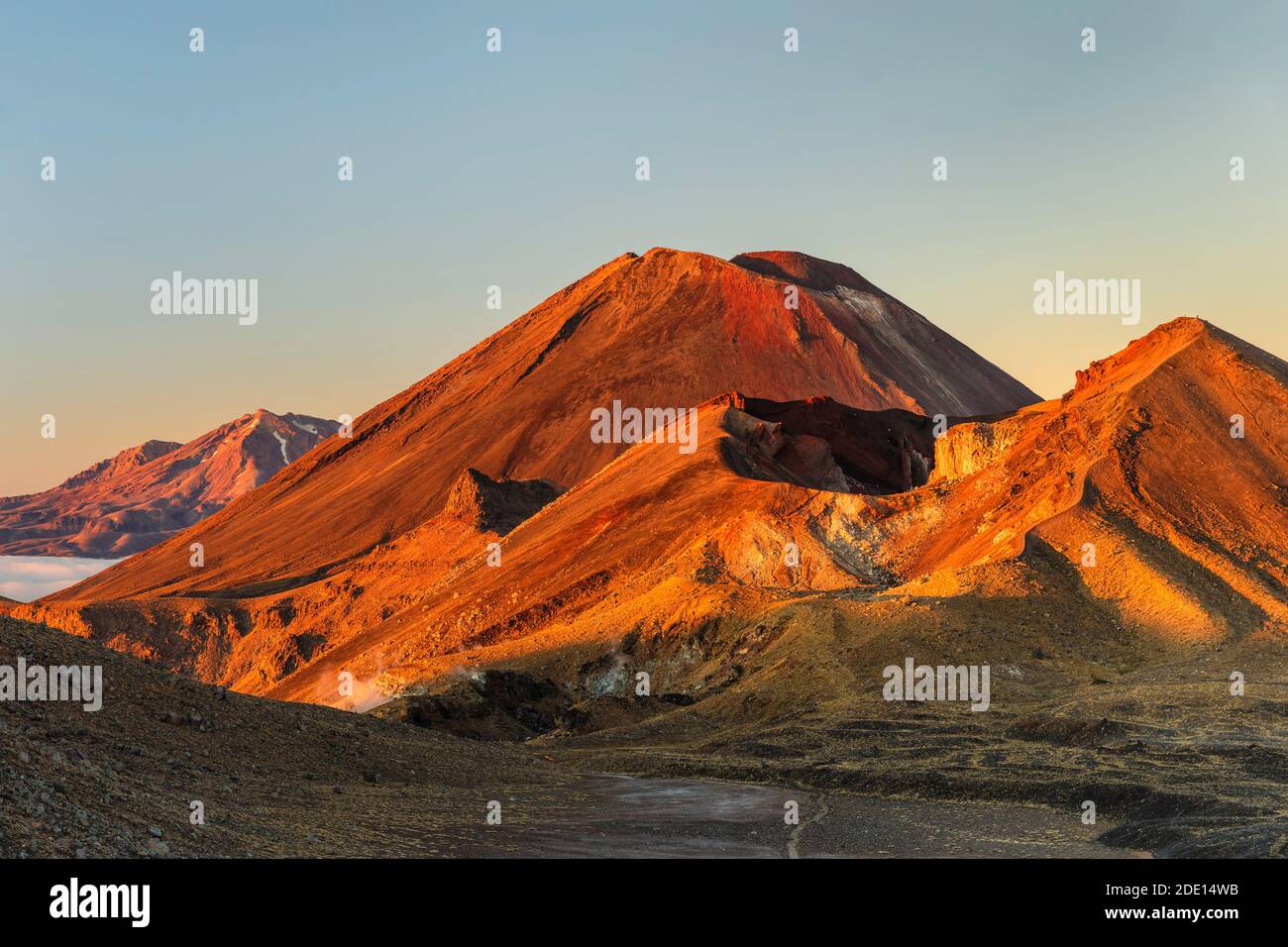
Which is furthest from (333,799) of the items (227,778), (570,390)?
(570,390)

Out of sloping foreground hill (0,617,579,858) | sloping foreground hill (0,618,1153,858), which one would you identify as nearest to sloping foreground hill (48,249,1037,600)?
sloping foreground hill (0,617,579,858)

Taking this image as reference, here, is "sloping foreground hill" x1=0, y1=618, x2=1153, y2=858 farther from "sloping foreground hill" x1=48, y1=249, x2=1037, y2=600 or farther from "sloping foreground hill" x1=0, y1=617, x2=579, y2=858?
"sloping foreground hill" x1=48, y1=249, x2=1037, y2=600

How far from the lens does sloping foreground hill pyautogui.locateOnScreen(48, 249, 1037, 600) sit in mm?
106938

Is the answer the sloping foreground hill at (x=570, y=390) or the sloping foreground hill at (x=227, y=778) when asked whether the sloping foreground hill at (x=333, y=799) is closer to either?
the sloping foreground hill at (x=227, y=778)

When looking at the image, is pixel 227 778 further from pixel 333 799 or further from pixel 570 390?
pixel 570 390

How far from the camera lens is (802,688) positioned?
125 feet

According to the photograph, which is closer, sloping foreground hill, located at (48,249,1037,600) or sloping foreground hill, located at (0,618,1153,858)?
sloping foreground hill, located at (0,618,1153,858)

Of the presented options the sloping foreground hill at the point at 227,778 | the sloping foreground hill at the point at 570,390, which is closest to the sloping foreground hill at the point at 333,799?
the sloping foreground hill at the point at 227,778

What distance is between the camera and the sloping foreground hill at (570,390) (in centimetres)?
10694

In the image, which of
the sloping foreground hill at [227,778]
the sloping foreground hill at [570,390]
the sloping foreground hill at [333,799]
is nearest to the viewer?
the sloping foreground hill at [227,778]

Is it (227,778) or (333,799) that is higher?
(227,778)

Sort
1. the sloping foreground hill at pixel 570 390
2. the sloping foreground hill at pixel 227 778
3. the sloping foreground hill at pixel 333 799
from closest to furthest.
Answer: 1. the sloping foreground hill at pixel 227 778
2. the sloping foreground hill at pixel 333 799
3. the sloping foreground hill at pixel 570 390

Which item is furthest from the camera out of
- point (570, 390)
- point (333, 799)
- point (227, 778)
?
point (570, 390)

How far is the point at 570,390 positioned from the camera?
122 meters
